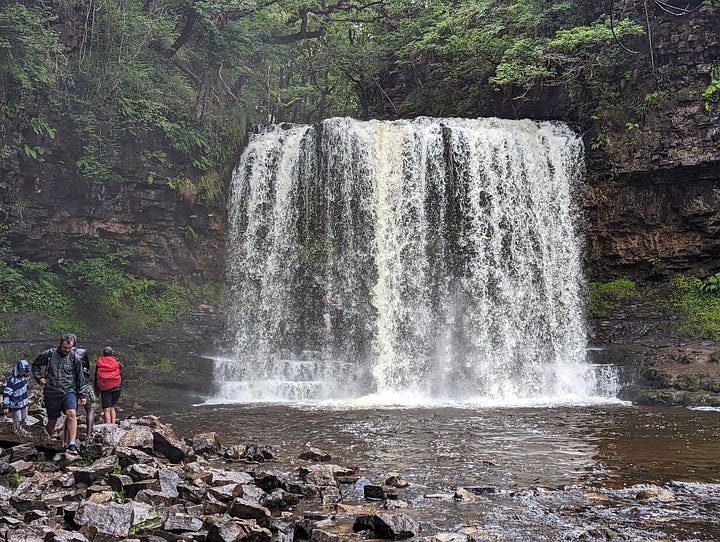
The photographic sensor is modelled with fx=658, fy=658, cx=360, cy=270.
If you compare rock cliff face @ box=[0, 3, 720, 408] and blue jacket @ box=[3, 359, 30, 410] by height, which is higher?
rock cliff face @ box=[0, 3, 720, 408]

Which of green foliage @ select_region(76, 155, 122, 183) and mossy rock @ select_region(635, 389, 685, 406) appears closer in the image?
mossy rock @ select_region(635, 389, 685, 406)

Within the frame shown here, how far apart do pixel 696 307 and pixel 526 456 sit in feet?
33.8

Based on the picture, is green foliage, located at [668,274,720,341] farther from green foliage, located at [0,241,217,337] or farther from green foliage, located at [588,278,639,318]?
green foliage, located at [0,241,217,337]

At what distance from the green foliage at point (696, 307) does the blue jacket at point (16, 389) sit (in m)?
14.5

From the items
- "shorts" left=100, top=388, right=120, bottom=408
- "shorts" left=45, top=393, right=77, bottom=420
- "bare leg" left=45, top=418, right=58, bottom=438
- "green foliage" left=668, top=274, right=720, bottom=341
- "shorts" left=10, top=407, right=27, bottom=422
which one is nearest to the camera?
"shorts" left=45, top=393, right=77, bottom=420

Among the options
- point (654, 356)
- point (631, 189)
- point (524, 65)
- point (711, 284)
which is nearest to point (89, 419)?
point (654, 356)

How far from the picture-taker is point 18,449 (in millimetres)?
6988

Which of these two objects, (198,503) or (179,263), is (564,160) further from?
(198,503)

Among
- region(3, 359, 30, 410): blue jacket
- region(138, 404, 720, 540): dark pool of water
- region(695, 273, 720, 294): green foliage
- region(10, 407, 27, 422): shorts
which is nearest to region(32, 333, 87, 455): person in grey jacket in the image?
region(3, 359, 30, 410): blue jacket

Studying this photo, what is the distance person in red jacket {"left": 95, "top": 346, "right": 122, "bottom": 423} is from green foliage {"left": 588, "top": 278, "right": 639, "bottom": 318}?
12.4 metres

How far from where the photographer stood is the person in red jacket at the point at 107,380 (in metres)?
9.54

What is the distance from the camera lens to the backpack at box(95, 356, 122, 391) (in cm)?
953

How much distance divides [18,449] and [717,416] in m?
11.2

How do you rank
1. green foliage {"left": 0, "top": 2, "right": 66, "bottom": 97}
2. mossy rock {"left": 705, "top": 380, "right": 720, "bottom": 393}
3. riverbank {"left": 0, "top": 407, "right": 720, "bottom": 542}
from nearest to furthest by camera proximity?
riverbank {"left": 0, "top": 407, "right": 720, "bottom": 542} < mossy rock {"left": 705, "top": 380, "right": 720, "bottom": 393} < green foliage {"left": 0, "top": 2, "right": 66, "bottom": 97}
